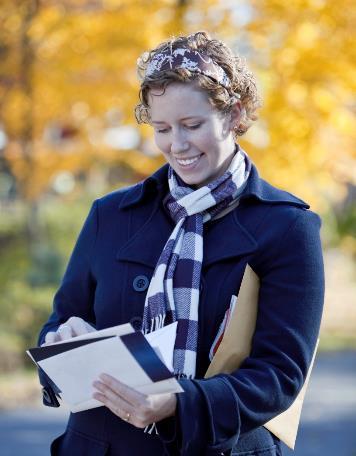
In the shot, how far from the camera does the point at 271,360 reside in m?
2.32

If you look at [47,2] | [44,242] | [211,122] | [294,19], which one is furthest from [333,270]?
[211,122]

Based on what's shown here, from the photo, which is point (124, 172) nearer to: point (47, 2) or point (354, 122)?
point (47, 2)

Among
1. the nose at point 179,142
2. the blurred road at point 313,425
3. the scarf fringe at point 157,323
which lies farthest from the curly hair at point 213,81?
the blurred road at point 313,425

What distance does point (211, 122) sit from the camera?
2412 mm

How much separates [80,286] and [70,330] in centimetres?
20

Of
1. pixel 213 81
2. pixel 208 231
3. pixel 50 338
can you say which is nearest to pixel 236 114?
pixel 213 81

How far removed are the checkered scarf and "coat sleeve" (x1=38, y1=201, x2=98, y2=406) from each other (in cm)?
23

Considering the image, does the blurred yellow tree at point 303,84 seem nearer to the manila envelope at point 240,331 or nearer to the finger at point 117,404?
the manila envelope at point 240,331

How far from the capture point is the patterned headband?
2389 millimetres

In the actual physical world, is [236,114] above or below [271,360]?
above

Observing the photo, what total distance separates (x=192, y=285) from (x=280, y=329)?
9.4 inches

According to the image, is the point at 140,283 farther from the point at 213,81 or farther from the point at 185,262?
the point at 213,81

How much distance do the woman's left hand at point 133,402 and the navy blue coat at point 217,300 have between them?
0.04 m

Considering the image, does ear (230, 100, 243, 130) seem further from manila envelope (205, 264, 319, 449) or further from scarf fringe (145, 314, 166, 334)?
scarf fringe (145, 314, 166, 334)
